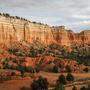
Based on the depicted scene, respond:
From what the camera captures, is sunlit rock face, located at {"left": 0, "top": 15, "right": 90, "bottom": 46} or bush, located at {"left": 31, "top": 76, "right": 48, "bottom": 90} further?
sunlit rock face, located at {"left": 0, "top": 15, "right": 90, "bottom": 46}

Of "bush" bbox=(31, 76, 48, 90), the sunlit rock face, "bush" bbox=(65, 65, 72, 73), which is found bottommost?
"bush" bbox=(31, 76, 48, 90)

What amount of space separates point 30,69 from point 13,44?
18.3m

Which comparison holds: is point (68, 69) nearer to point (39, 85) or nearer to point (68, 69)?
point (68, 69)

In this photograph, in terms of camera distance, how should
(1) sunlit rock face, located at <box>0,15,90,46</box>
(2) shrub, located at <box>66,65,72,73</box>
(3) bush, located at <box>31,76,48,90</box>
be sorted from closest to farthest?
(3) bush, located at <box>31,76,48,90</box> → (2) shrub, located at <box>66,65,72,73</box> → (1) sunlit rock face, located at <box>0,15,90,46</box>

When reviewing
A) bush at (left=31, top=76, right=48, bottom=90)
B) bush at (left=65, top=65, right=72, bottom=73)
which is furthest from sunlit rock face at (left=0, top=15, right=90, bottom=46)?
bush at (left=31, top=76, right=48, bottom=90)

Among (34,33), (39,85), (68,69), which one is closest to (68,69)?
(68,69)

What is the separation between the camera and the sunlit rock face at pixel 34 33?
73544 millimetres

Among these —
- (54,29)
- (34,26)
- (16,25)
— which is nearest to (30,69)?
(16,25)

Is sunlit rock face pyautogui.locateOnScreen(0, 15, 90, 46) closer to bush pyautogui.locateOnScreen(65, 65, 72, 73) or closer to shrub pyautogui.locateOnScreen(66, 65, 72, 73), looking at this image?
bush pyautogui.locateOnScreen(65, 65, 72, 73)

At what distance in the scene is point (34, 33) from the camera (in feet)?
276

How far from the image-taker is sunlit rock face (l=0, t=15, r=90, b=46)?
241 feet

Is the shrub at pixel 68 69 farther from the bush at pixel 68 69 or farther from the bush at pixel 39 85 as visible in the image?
the bush at pixel 39 85

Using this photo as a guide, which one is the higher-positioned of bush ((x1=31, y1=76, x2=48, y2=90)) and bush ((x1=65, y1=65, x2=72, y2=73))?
bush ((x1=65, y1=65, x2=72, y2=73))

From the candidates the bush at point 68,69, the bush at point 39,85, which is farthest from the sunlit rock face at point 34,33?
the bush at point 39,85
